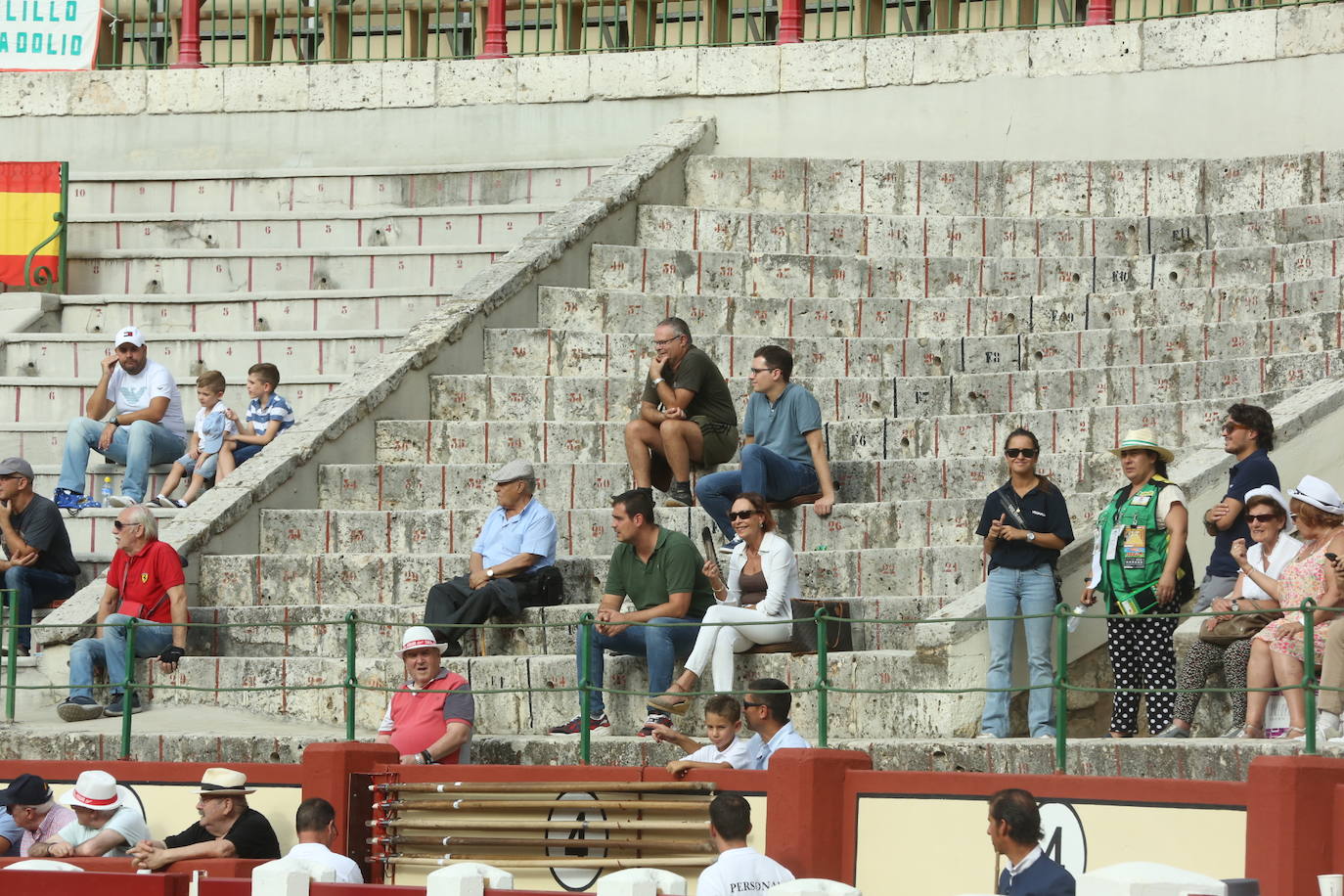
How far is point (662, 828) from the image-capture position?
33.9ft

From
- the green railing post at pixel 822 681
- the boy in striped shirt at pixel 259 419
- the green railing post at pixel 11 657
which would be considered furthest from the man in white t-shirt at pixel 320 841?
the boy in striped shirt at pixel 259 419

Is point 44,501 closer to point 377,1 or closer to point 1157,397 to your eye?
point 1157,397

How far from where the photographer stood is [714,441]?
13.6 metres

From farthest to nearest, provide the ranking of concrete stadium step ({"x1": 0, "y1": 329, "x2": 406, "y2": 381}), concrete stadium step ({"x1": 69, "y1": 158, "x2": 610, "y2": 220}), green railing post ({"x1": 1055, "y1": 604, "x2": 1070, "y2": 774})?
1. concrete stadium step ({"x1": 69, "y1": 158, "x2": 610, "y2": 220})
2. concrete stadium step ({"x1": 0, "y1": 329, "x2": 406, "y2": 381})
3. green railing post ({"x1": 1055, "y1": 604, "x2": 1070, "y2": 774})

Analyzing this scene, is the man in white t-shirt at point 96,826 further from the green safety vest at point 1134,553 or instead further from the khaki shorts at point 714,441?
the green safety vest at point 1134,553

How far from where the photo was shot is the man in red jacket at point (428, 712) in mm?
11170

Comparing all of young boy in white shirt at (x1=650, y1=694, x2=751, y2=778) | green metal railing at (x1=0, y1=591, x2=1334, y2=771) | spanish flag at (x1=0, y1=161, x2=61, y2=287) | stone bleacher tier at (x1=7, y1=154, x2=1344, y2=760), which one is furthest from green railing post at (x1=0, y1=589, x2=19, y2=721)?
spanish flag at (x1=0, y1=161, x2=61, y2=287)

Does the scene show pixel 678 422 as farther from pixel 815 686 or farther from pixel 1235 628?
pixel 1235 628

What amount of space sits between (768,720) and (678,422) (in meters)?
3.17

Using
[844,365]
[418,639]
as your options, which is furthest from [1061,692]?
[844,365]

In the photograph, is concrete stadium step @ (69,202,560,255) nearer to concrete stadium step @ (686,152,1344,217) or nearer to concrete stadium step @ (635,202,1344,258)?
concrete stadium step @ (635,202,1344,258)

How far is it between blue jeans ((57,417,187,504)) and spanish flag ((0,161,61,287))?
368 centimetres

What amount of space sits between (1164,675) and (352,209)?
31.6 ft

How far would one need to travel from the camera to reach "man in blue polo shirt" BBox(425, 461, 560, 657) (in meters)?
12.2
